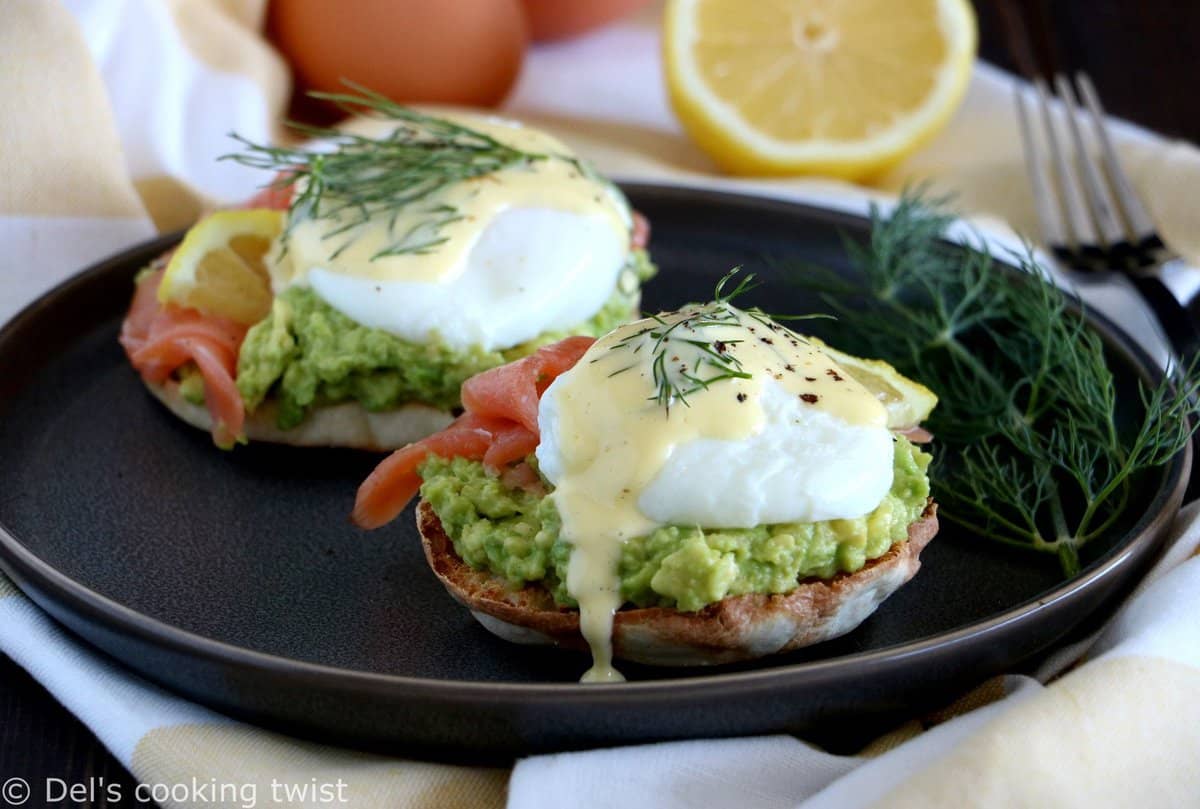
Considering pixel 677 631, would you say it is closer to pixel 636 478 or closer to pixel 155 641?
pixel 636 478

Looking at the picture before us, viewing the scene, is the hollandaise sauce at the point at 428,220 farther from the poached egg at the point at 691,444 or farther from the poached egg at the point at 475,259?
the poached egg at the point at 691,444

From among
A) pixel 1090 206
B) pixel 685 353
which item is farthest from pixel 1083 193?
pixel 685 353

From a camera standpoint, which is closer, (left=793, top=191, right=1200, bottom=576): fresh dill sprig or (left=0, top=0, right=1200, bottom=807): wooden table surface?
(left=793, top=191, right=1200, bottom=576): fresh dill sprig

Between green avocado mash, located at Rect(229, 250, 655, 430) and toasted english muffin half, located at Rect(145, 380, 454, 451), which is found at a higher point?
green avocado mash, located at Rect(229, 250, 655, 430)

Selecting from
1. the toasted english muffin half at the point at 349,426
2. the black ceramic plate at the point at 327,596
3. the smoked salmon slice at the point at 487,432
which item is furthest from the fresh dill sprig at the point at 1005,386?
the toasted english muffin half at the point at 349,426

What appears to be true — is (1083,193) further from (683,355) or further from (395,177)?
(683,355)

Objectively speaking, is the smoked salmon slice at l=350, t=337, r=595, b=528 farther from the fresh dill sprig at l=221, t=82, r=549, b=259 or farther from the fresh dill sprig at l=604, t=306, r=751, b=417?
the fresh dill sprig at l=221, t=82, r=549, b=259

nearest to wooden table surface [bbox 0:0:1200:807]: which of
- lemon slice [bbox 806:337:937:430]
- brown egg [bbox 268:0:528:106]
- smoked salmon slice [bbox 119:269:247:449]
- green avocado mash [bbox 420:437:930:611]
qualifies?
brown egg [bbox 268:0:528:106]
